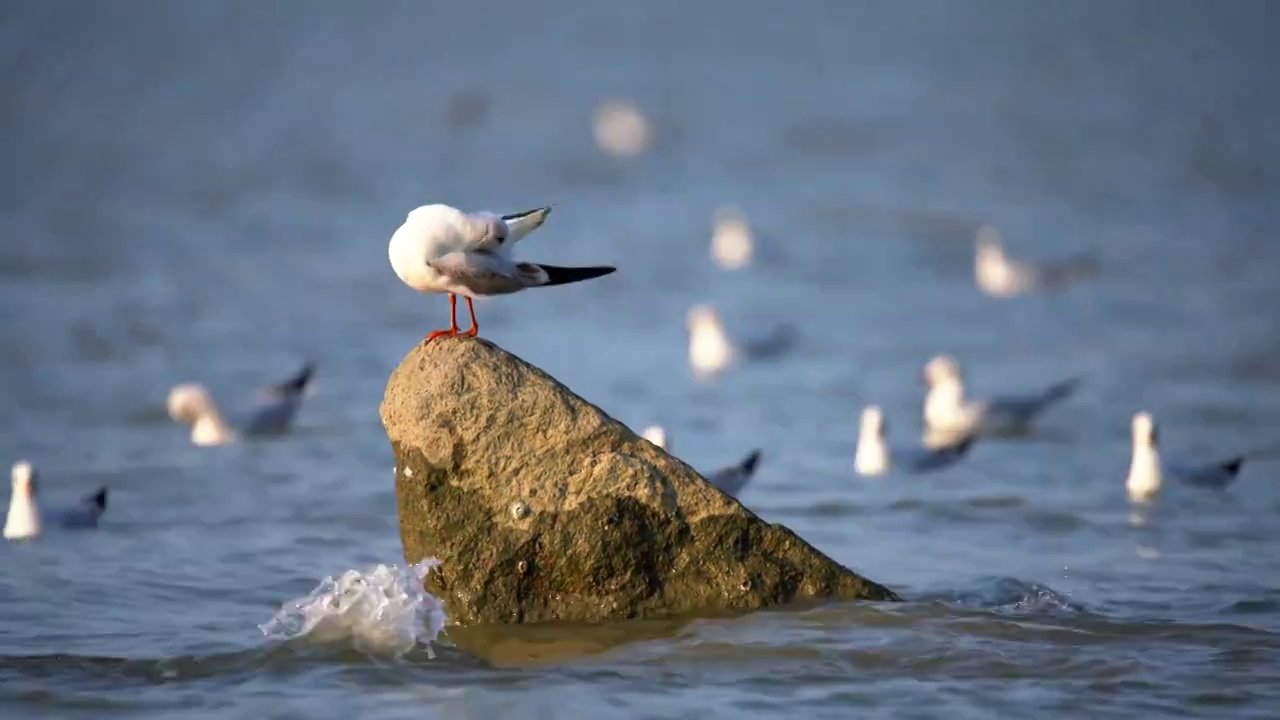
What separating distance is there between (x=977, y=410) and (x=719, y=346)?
287 cm

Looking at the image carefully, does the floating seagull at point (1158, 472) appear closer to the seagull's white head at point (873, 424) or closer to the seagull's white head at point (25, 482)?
the seagull's white head at point (873, 424)

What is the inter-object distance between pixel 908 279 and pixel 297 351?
6303 millimetres

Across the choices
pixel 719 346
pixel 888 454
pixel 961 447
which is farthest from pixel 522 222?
pixel 719 346

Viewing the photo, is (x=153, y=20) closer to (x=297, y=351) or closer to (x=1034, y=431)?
(x=297, y=351)

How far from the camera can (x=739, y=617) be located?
738cm

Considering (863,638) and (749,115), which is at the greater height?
(749,115)

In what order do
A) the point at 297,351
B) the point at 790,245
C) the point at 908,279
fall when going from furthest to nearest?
1. the point at 790,245
2. the point at 908,279
3. the point at 297,351

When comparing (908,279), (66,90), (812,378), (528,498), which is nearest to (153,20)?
(66,90)

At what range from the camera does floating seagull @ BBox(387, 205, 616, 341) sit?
23.7 ft

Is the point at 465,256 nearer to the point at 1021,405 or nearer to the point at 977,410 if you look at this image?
the point at 977,410

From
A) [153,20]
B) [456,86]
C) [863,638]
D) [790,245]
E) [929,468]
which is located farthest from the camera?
[153,20]

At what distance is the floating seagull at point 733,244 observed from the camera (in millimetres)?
19859

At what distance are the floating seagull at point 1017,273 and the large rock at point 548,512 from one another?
11.0 m

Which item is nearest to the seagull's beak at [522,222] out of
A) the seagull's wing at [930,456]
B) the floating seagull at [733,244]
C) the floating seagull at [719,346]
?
the seagull's wing at [930,456]
